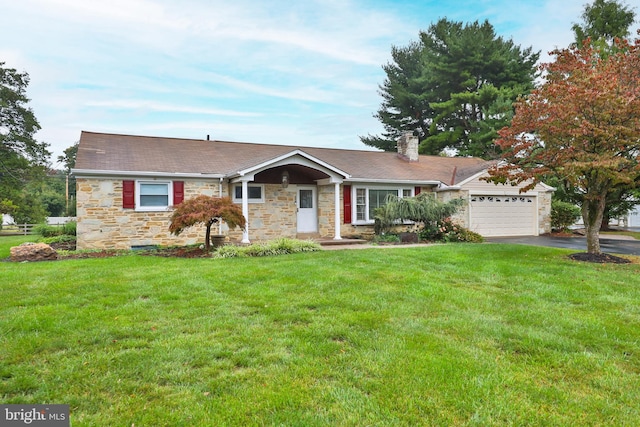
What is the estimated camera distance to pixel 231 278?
657cm

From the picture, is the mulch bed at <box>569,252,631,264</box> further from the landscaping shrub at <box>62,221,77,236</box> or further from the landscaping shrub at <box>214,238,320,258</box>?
the landscaping shrub at <box>62,221,77,236</box>

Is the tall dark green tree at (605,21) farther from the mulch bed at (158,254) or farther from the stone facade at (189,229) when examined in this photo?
the mulch bed at (158,254)

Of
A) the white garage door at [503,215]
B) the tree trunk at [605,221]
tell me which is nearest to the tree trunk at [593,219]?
the white garage door at [503,215]

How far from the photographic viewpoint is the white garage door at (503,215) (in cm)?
1642

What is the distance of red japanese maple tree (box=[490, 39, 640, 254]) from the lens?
7922 mm

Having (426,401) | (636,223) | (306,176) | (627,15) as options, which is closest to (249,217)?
(306,176)

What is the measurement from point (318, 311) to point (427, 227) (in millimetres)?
10342

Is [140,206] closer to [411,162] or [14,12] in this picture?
[14,12]

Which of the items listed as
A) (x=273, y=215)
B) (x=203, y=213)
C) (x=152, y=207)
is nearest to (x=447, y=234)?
(x=273, y=215)

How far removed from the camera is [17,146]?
1034 inches

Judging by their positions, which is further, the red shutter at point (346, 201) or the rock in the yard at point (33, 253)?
the red shutter at point (346, 201)

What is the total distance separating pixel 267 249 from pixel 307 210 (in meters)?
5.09

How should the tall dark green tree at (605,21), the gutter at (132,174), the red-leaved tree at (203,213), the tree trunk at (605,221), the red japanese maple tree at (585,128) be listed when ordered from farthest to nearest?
the tall dark green tree at (605,21), the tree trunk at (605,221), the gutter at (132,174), the red-leaved tree at (203,213), the red japanese maple tree at (585,128)

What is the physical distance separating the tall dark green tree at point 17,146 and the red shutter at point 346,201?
2285cm
